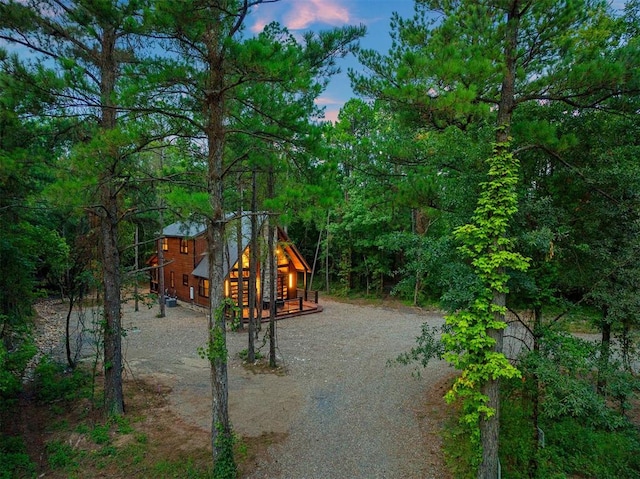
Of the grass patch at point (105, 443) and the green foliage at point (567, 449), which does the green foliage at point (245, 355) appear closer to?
the grass patch at point (105, 443)

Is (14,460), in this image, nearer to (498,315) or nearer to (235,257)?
(498,315)

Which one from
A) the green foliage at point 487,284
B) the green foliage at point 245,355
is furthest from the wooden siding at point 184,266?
the green foliage at point 487,284

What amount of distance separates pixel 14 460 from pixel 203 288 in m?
12.4

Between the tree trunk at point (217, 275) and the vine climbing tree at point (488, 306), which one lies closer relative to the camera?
the vine climbing tree at point (488, 306)

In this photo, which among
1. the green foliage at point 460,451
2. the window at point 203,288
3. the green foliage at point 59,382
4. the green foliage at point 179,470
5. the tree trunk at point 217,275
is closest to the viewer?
the tree trunk at point 217,275

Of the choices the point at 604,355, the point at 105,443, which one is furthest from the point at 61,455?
the point at 604,355

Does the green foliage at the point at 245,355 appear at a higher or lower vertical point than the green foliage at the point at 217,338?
lower

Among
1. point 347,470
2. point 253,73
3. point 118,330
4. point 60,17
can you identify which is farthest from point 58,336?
point 253,73

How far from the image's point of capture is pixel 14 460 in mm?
6043

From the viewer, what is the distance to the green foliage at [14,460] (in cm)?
578

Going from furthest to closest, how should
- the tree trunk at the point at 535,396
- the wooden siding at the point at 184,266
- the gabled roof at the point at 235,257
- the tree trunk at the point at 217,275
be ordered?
the wooden siding at the point at 184,266 → the gabled roof at the point at 235,257 → the tree trunk at the point at 535,396 → the tree trunk at the point at 217,275

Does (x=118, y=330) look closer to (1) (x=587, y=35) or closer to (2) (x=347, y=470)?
(2) (x=347, y=470)

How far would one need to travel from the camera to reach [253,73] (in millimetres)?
4891

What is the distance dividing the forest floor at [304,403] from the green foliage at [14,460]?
1468 mm
